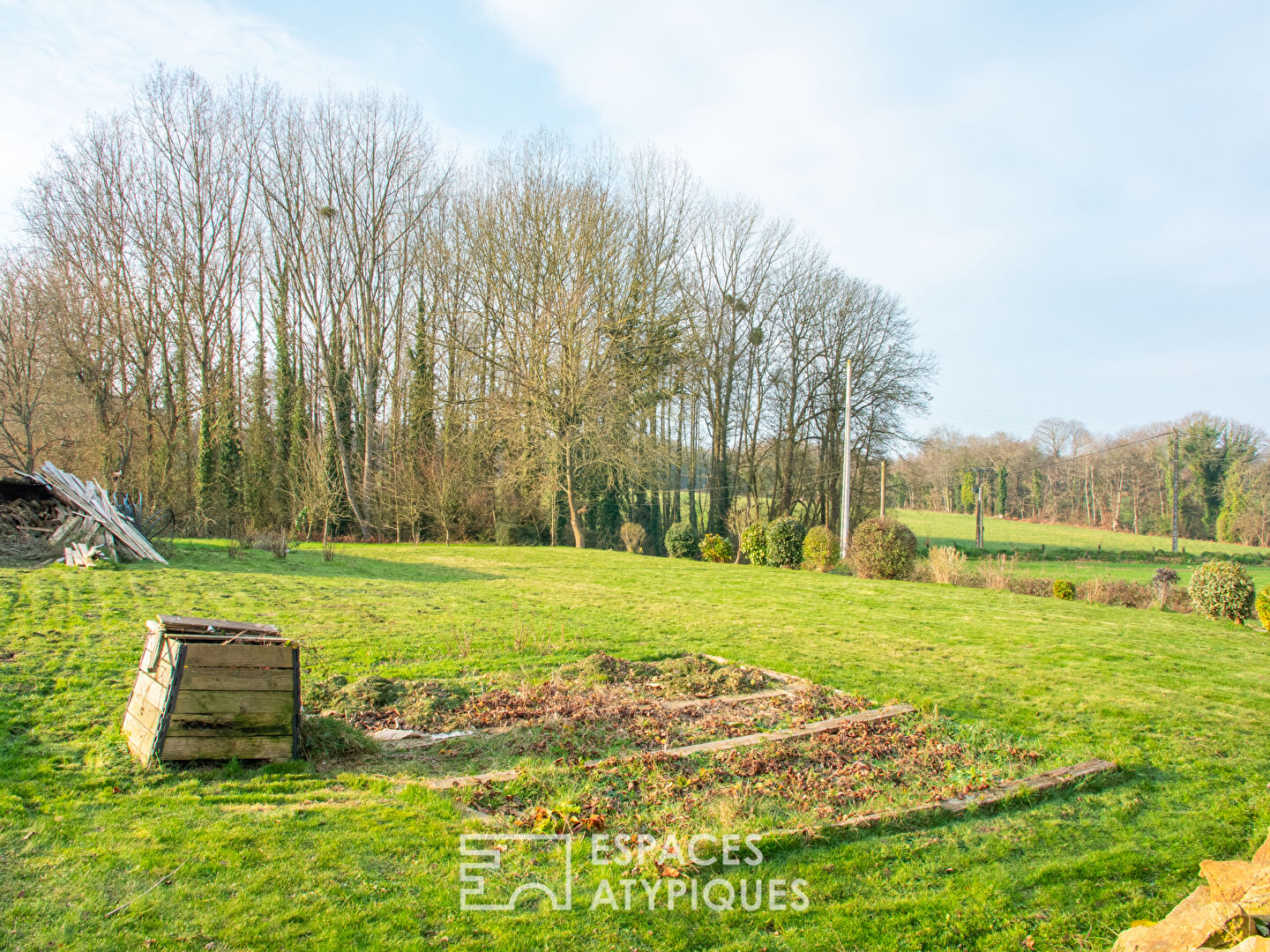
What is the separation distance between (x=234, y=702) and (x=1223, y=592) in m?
15.6

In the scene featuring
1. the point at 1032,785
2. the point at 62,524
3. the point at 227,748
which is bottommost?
the point at 1032,785

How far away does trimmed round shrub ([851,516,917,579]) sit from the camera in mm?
16828

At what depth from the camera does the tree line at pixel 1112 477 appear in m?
40.3

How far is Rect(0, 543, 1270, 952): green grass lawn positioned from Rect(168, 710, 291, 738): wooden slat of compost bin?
203mm

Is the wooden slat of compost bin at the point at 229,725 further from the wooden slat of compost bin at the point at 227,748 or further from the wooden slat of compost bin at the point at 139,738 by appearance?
the wooden slat of compost bin at the point at 139,738

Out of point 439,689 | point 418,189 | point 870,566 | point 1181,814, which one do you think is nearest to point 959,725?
point 1181,814

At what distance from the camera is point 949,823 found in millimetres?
3801

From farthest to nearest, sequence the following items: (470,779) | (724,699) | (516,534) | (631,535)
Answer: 1. (631,535)
2. (516,534)
3. (724,699)
4. (470,779)

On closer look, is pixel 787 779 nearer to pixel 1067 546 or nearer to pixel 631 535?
pixel 631 535

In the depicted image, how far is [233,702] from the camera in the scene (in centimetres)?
398

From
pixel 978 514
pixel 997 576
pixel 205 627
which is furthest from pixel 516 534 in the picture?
pixel 978 514

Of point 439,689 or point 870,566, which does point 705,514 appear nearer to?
point 870,566

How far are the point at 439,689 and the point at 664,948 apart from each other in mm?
3645

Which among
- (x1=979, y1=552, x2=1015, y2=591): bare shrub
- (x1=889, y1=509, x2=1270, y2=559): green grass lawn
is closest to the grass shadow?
(x1=979, y1=552, x2=1015, y2=591): bare shrub
